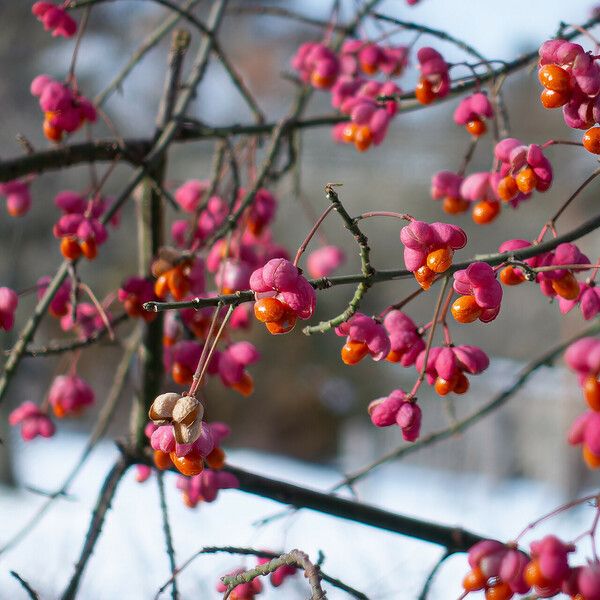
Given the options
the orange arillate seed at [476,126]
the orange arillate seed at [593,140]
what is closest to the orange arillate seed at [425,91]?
the orange arillate seed at [476,126]

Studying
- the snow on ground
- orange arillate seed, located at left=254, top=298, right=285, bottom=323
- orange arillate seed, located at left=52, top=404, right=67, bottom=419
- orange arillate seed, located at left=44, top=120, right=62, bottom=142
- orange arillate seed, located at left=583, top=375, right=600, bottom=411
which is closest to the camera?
orange arillate seed, located at left=583, top=375, right=600, bottom=411

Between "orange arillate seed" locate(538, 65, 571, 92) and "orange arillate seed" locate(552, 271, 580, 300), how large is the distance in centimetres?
15

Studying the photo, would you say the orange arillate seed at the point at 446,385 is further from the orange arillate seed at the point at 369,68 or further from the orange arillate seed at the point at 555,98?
the orange arillate seed at the point at 369,68

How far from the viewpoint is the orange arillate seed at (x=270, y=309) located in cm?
61

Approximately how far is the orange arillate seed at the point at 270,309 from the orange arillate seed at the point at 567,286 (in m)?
0.24

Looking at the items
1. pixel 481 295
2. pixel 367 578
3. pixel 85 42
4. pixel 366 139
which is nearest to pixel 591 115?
pixel 481 295

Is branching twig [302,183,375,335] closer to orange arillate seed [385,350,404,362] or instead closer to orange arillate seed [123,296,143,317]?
orange arillate seed [385,350,404,362]

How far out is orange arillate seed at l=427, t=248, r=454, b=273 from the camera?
63cm

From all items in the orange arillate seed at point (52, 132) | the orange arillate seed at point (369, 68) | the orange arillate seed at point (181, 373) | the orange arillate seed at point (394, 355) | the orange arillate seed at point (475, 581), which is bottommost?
the orange arillate seed at point (475, 581)

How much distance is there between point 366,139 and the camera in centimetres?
96

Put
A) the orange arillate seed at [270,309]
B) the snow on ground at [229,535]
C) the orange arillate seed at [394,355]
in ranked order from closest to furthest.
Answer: the orange arillate seed at [270,309]
the orange arillate seed at [394,355]
the snow on ground at [229,535]

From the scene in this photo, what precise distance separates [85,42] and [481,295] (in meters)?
3.52

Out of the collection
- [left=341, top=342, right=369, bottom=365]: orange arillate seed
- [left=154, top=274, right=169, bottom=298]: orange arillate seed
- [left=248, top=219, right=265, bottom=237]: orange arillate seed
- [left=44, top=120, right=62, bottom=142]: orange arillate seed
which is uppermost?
[left=44, top=120, right=62, bottom=142]: orange arillate seed

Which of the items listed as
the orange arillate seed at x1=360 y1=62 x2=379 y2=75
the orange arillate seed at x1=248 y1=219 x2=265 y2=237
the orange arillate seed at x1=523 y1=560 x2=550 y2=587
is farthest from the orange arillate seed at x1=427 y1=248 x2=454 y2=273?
the orange arillate seed at x1=360 y1=62 x2=379 y2=75
